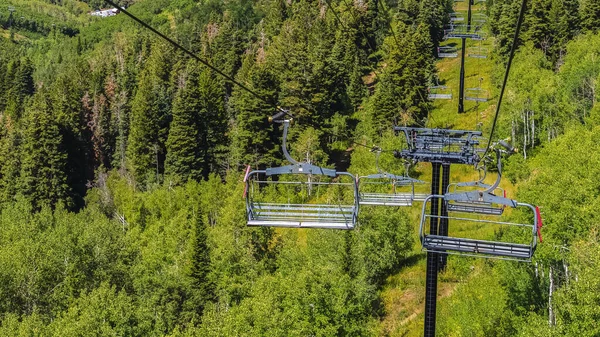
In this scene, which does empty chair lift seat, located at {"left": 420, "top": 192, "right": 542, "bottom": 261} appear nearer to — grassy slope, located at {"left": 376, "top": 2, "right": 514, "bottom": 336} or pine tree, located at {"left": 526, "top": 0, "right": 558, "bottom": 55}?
grassy slope, located at {"left": 376, "top": 2, "right": 514, "bottom": 336}

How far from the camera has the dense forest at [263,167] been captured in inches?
1106

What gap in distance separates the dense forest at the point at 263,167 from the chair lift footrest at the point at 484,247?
5.33 meters

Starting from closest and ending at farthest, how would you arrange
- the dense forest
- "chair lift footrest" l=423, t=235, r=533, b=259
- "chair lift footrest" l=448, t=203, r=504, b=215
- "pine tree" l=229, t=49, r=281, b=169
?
"chair lift footrest" l=423, t=235, r=533, b=259
"chair lift footrest" l=448, t=203, r=504, b=215
the dense forest
"pine tree" l=229, t=49, r=281, b=169

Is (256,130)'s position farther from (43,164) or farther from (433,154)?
(433,154)

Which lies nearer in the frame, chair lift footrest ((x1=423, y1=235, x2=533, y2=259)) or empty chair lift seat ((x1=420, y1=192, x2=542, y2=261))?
empty chair lift seat ((x1=420, y1=192, x2=542, y2=261))

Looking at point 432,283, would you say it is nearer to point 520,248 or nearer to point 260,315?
point 260,315

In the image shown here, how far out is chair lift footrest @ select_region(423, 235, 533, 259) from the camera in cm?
1152

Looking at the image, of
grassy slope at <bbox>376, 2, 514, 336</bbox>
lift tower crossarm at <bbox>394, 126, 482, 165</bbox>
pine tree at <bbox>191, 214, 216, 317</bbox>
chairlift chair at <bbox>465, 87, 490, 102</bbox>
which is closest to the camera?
lift tower crossarm at <bbox>394, 126, 482, 165</bbox>

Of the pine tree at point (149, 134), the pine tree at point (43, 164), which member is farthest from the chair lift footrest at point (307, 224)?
the pine tree at point (43, 164)

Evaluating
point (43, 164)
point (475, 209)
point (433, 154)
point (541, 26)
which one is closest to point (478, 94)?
point (541, 26)

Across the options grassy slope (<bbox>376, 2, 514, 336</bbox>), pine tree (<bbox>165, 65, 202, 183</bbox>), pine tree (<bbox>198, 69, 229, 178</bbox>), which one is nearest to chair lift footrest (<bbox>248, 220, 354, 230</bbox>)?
grassy slope (<bbox>376, 2, 514, 336</bbox>)

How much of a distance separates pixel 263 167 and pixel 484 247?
51861mm

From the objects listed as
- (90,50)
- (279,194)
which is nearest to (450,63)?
(279,194)

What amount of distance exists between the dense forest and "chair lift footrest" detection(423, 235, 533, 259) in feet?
17.5
